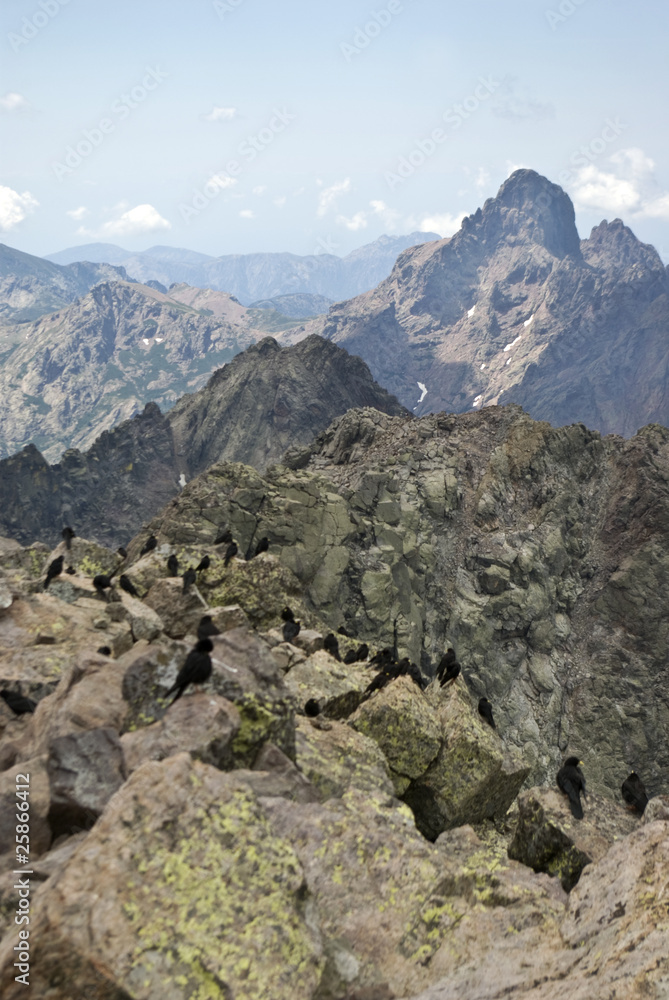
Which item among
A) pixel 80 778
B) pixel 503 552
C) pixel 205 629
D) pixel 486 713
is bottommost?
pixel 80 778

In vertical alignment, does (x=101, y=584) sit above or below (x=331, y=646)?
below

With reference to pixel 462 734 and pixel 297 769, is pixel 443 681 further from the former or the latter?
pixel 297 769

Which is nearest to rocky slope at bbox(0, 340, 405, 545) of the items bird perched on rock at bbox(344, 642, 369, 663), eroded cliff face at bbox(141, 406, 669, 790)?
eroded cliff face at bbox(141, 406, 669, 790)

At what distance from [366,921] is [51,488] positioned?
629 ft

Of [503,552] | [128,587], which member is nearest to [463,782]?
[128,587]

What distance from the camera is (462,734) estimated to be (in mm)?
19062

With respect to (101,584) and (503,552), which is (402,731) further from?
(503,552)

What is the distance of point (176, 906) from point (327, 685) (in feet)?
42.2

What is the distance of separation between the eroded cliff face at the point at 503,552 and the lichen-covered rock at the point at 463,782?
3971cm

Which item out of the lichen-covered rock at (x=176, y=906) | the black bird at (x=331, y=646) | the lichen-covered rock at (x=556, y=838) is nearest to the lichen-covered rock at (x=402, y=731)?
the lichen-covered rock at (x=556, y=838)

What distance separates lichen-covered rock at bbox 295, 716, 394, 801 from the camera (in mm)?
14984

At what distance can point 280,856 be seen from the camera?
10.2 m

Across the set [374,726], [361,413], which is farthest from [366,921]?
[361,413]

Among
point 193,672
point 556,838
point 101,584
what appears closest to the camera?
point 193,672
